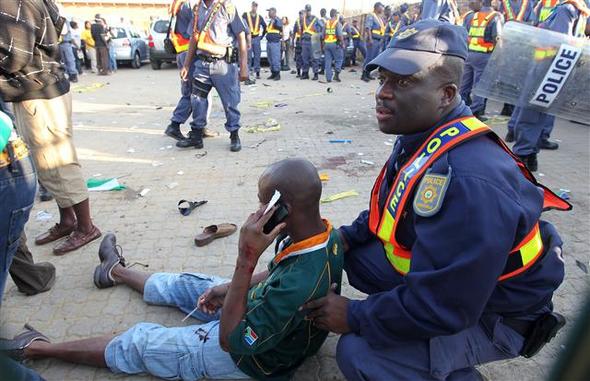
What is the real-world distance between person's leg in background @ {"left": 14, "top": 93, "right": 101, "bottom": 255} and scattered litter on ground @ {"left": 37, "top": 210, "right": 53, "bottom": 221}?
17.7 inches

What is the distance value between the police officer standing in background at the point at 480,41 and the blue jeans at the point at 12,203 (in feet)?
20.0

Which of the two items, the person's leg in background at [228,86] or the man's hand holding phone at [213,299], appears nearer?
the man's hand holding phone at [213,299]

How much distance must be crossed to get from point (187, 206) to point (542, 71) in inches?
141

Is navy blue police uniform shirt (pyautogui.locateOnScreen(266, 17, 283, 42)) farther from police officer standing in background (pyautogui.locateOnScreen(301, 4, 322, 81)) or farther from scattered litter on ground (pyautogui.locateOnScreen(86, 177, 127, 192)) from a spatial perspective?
scattered litter on ground (pyautogui.locateOnScreen(86, 177, 127, 192))

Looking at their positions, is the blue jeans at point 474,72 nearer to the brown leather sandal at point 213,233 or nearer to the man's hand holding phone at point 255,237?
the brown leather sandal at point 213,233

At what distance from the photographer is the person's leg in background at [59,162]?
281 centimetres

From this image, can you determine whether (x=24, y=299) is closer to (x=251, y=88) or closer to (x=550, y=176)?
(x=550, y=176)

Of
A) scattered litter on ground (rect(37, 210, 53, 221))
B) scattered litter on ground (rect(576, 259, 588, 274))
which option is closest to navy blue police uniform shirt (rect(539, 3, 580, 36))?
scattered litter on ground (rect(576, 259, 588, 274))

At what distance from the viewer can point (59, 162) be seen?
9.79 feet

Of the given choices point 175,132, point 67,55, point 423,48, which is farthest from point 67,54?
point 423,48

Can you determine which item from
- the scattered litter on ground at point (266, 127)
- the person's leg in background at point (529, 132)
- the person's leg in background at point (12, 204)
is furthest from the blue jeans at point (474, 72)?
the person's leg in background at point (12, 204)

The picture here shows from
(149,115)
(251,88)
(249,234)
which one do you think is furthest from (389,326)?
(251,88)

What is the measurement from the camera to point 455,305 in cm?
138

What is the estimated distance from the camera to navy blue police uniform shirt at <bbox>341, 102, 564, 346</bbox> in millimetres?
1306
